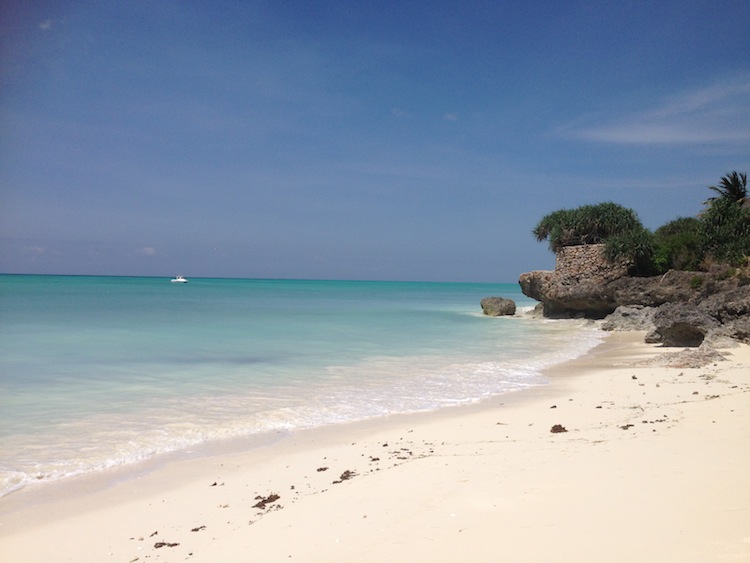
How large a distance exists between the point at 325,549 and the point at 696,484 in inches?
117

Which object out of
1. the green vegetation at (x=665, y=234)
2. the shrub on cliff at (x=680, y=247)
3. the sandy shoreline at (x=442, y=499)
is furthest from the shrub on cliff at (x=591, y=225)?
the sandy shoreline at (x=442, y=499)

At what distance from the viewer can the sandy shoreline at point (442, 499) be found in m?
3.47

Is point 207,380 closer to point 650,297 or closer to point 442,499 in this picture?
point 442,499

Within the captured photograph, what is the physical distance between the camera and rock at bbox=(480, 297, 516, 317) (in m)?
36.2

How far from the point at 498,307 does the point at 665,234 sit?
11295mm

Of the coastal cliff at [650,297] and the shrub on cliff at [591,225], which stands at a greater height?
the shrub on cliff at [591,225]

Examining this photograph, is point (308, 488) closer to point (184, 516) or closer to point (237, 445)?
point (184, 516)

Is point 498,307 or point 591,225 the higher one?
point 591,225

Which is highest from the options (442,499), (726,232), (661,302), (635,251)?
(726,232)

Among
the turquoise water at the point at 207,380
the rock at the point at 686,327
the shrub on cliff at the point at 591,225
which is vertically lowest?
the turquoise water at the point at 207,380

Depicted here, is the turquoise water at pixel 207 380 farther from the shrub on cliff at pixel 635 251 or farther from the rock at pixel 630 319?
the shrub on cliff at pixel 635 251

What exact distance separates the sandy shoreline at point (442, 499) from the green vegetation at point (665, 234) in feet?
67.4

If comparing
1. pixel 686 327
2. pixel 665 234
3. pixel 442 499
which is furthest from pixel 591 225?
pixel 442 499

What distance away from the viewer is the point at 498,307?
119ft
